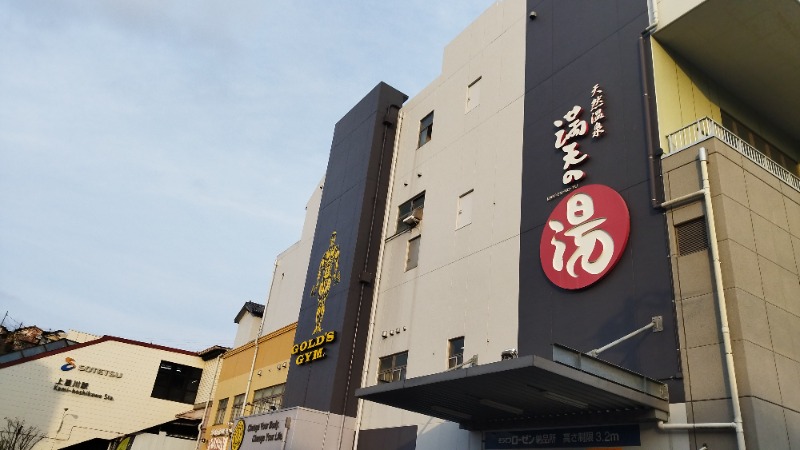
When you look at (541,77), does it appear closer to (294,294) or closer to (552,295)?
(552,295)

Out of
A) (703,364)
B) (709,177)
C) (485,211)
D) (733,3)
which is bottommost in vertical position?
(703,364)

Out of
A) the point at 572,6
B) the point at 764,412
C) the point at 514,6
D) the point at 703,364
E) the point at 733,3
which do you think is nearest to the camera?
the point at 764,412

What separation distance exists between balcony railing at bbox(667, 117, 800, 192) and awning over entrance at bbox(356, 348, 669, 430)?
22.1ft

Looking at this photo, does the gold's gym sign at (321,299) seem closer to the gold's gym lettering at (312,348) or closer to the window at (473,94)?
the gold's gym lettering at (312,348)

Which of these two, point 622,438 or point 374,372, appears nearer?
point 622,438

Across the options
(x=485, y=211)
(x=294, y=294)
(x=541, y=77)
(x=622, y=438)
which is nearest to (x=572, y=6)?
(x=541, y=77)

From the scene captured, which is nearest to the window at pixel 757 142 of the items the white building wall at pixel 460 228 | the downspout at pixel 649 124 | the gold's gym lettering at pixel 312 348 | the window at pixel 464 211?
the downspout at pixel 649 124

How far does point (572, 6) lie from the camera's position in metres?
22.6

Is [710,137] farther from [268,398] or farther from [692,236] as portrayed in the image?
[268,398]

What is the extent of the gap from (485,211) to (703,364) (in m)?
10.7

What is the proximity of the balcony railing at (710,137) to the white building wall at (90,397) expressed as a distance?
44670 millimetres

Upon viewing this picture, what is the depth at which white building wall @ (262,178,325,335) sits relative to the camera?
39562 millimetres

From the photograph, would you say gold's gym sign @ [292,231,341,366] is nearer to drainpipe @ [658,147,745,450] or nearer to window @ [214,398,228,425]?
window @ [214,398,228,425]

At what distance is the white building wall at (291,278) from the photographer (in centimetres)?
3956
